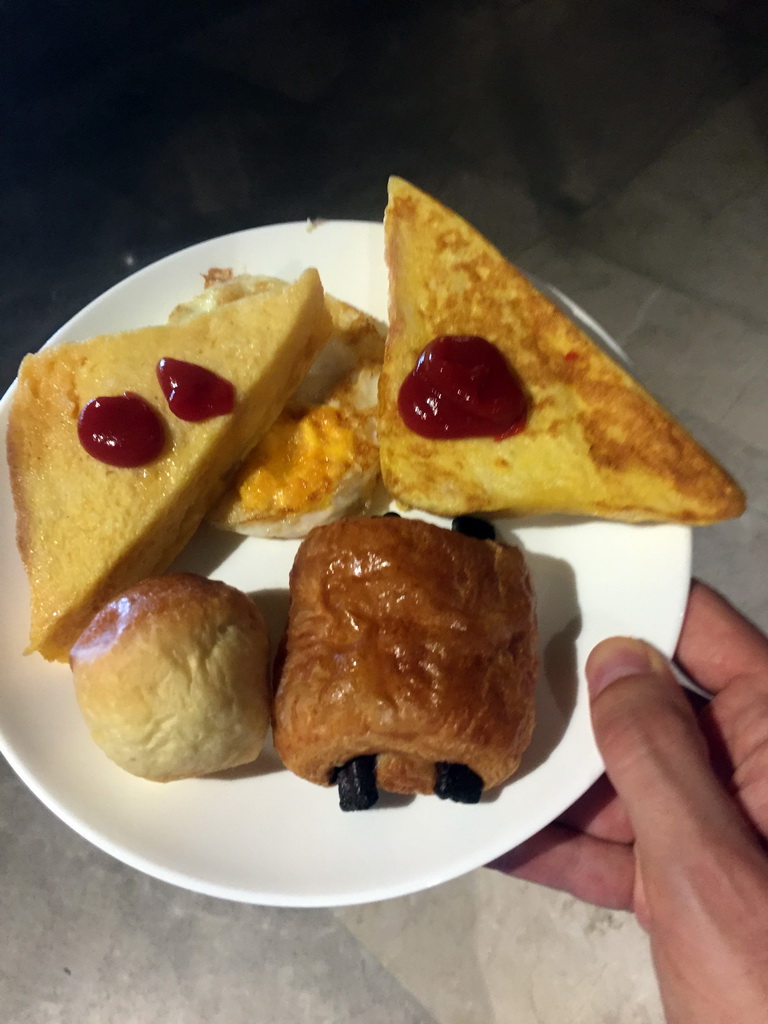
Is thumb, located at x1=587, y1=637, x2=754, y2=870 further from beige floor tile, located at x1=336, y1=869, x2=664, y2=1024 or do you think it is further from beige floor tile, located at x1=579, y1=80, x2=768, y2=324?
beige floor tile, located at x1=579, y1=80, x2=768, y2=324

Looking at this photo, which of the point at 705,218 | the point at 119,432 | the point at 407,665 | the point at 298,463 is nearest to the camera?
the point at 407,665

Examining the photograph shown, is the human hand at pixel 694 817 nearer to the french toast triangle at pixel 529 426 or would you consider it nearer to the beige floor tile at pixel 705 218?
the french toast triangle at pixel 529 426

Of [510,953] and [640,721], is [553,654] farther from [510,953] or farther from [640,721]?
[510,953]

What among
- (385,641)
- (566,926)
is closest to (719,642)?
(566,926)

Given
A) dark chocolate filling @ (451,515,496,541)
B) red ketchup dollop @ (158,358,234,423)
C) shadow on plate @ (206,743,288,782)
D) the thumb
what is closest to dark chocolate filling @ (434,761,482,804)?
the thumb

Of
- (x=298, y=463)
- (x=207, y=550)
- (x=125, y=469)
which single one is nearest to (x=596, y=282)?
(x=298, y=463)

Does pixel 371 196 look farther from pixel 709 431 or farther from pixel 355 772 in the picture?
pixel 355 772
